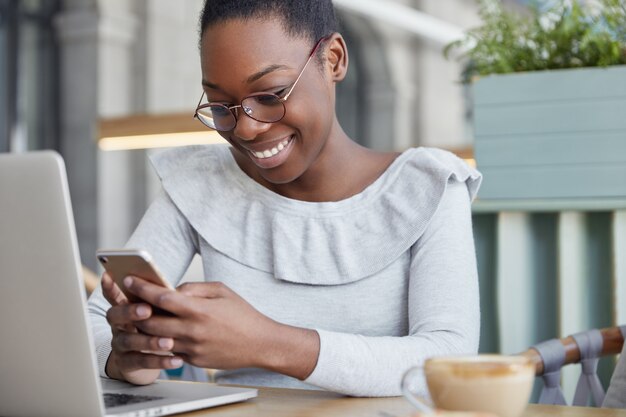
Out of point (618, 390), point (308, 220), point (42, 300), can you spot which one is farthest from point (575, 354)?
point (42, 300)

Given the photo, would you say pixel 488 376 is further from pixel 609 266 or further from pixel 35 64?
pixel 35 64

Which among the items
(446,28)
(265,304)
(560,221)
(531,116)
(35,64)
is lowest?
(265,304)

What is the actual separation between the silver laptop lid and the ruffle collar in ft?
2.17

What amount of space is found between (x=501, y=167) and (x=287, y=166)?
1.91 feet

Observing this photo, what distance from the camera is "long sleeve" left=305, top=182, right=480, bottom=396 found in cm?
121

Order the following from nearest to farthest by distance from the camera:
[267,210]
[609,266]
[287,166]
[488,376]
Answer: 1. [488,376]
2. [287,166]
3. [267,210]
4. [609,266]

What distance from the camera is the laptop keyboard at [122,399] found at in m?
1.08

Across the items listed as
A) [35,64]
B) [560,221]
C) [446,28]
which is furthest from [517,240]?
[446,28]

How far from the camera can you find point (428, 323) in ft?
4.53

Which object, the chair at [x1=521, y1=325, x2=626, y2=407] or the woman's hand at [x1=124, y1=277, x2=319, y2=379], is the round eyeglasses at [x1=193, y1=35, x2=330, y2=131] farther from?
the chair at [x1=521, y1=325, x2=626, y2=407]

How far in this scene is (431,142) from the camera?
35.6 ft

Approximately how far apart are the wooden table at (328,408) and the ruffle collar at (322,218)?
35cm

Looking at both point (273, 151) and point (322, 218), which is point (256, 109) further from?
point (322, 218)

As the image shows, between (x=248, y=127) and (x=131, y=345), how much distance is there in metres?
0.41
